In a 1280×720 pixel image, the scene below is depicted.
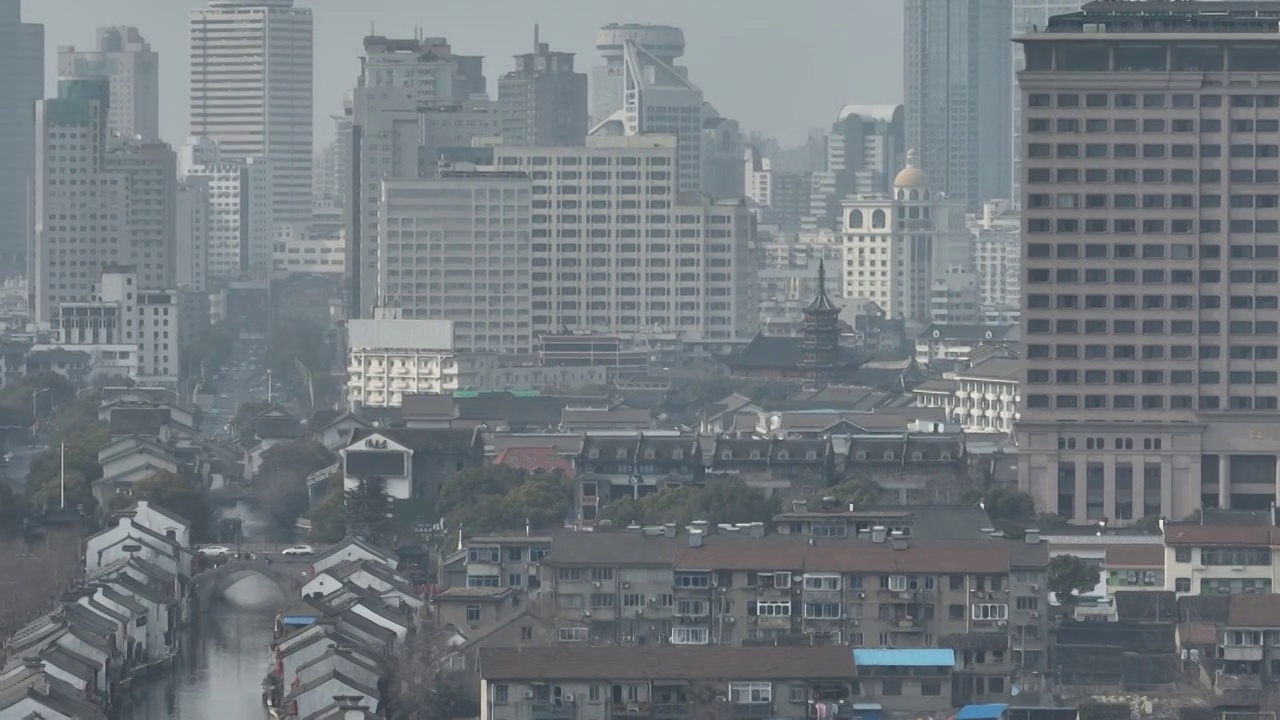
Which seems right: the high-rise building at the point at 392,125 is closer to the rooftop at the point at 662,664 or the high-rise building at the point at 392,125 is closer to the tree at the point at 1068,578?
the tree at the point at 1068,578

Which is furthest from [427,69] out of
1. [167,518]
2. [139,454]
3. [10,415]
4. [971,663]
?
[971,663]

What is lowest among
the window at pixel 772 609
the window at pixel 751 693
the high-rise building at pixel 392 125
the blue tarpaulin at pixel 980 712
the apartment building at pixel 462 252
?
the blue tarpaulin at pixel 980 712

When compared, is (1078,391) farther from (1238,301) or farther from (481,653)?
(481,653)

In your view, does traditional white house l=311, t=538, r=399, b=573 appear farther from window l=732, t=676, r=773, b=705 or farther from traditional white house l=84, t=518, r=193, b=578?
window l=732, t=676, r=773, b=705

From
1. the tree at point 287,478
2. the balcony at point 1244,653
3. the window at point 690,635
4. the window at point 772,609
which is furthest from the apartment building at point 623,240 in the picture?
the balcony at point 1244,653

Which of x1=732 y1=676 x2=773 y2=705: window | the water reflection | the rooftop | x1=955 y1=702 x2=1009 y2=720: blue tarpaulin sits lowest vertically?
the water reflection

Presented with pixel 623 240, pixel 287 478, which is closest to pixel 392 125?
pixel 623 240

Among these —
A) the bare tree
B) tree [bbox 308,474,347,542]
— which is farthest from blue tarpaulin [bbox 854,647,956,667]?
tree [bbox 308,474,347,542]
